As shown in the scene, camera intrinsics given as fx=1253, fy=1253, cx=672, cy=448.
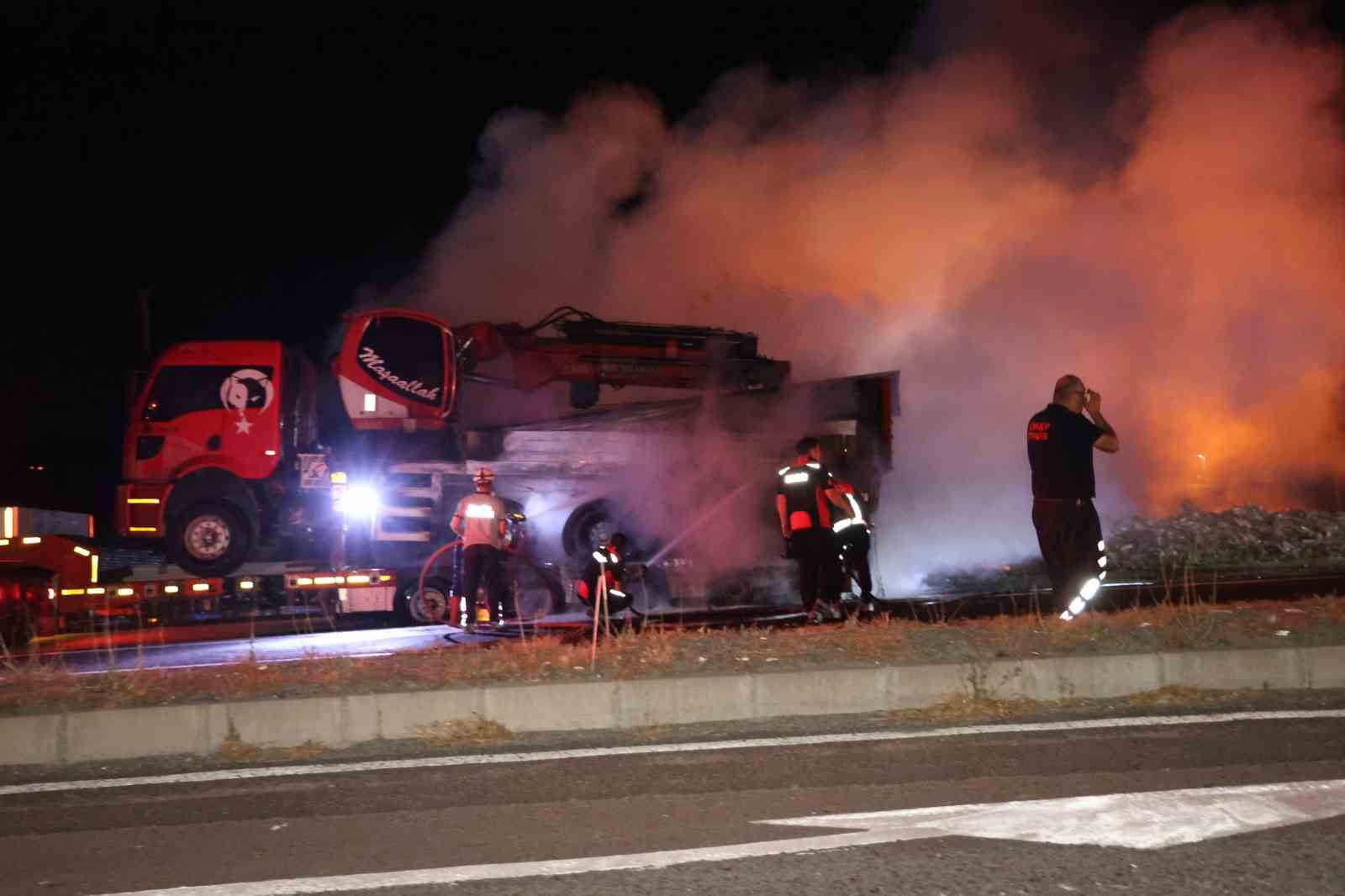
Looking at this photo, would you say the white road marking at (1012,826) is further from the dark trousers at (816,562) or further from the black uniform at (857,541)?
the black uniform at (857,541)

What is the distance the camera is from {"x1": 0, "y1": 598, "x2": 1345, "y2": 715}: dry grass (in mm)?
6883

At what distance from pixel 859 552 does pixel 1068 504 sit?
3686 mm

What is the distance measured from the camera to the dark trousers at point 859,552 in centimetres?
1208

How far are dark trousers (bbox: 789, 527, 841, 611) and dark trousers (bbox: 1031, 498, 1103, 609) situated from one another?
1954mm

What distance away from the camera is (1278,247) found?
22594mm

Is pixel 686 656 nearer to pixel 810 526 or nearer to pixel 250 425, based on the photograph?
pixel 810 526

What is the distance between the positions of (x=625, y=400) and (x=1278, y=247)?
13543 millimetres

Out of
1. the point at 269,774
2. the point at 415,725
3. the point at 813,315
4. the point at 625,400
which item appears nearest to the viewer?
the point at 269,774

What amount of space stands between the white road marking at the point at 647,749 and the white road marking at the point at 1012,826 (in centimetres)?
128

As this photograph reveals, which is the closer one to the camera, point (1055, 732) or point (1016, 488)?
point (1055, 732)

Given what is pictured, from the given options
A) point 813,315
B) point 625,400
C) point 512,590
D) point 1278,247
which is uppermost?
point 1278,247

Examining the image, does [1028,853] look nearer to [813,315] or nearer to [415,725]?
[415,725]

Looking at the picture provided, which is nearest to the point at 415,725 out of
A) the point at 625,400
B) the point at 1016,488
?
the point at 625,400

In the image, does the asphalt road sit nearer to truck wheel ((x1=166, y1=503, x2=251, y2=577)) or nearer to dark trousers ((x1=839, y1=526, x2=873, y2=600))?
dark trousers ((x1=839, y1=526, x2=873, y2=600))
